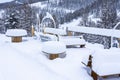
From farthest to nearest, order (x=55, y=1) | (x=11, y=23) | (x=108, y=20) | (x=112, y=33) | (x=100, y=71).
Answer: (x=55, y=1) < (x=11, y=23) < (x=108, y=20) < (x=112, y=33) < (x=100, y=71)

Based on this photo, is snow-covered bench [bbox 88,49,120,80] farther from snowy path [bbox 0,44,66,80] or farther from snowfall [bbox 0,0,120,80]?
snowy path [bbox 0,44,66,80]

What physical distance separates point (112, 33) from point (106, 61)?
306cm

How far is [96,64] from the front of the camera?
429 cm

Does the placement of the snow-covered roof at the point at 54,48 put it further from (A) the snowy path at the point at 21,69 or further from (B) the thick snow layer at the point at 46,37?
(B) the thick snow layer at the point at 46,37

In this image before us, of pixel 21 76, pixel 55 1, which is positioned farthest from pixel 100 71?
pixel 55 1

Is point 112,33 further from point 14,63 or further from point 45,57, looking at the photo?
point 14,63

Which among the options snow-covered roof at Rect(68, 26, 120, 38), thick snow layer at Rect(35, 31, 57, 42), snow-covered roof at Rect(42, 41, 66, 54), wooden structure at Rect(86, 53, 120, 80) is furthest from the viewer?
thick snow layer at Rect(35, 31, 57, 42)

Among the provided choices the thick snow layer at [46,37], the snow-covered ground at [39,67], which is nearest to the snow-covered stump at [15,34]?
the thick snow layer at [46,37]

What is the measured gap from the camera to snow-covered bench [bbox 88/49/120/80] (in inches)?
163

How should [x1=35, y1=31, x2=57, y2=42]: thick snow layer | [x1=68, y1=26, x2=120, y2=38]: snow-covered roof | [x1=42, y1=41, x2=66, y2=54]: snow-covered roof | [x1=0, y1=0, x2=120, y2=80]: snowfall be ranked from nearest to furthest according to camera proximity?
1. [x1=0, y1=0, x2=120, y2=80]: snowfall
2. [x1=42, y1=41, x2=66, y2=54]: snow-covered roof
3. [x1=68, y1=26, x2=120, y2=38]: snow-covered roof
4. [x1=35, y1=31, x2=57, y2=42]: thick snow layer

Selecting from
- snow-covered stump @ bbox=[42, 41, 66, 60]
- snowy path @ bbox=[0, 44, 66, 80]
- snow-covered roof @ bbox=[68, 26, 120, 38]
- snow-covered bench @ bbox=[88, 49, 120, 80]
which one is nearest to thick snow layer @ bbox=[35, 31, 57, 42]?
snow-covered roof @ bbox=[68, 26, 120, 38]

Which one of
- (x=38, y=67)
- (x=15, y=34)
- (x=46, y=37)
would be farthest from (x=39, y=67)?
(x=15, y=34)

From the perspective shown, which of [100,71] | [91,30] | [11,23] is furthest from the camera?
[11,23]

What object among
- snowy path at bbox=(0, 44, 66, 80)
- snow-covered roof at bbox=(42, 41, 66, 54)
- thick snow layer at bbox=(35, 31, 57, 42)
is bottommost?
snowy path at bbox=(0, 44, 66, 80)
